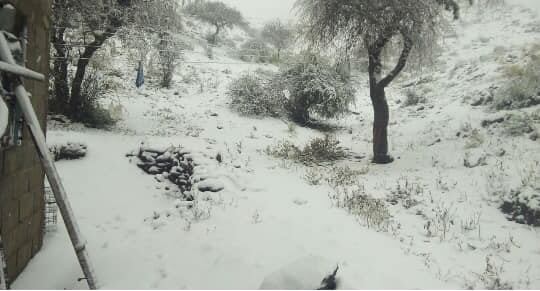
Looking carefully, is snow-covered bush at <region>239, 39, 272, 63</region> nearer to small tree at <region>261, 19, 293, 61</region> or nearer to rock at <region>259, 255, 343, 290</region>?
small tree at <region>261, 19, 293, 61</region>

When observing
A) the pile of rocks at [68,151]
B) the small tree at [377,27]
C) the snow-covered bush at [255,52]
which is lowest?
the pile of rocks at [68,151]

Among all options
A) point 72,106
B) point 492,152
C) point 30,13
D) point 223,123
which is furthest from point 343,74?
point 30,13

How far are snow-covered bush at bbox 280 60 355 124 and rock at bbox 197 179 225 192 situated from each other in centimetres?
811

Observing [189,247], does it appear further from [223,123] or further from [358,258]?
[223,123]

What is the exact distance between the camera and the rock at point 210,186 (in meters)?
6.29

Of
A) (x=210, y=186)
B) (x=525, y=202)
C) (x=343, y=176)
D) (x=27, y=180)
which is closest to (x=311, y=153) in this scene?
(x=343, y=176)

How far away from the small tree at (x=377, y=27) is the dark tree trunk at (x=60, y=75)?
677cm

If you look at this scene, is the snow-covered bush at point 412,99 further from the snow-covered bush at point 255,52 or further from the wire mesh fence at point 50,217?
the wire mesh fence at point 50,217

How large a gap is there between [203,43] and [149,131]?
14.7 m

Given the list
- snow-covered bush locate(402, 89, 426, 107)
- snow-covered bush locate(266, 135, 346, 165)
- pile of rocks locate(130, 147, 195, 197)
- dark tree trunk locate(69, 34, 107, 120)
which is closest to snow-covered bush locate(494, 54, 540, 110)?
snow-covered bush locate(402, 89, 426, 107)

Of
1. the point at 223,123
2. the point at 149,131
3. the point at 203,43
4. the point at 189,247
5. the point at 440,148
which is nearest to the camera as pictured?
the point at 189,247

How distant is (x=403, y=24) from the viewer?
28.4 ft

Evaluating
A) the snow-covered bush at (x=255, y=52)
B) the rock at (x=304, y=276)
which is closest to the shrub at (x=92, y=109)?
the rock at (x=304, y=276)

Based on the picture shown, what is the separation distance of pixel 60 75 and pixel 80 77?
54 cm
